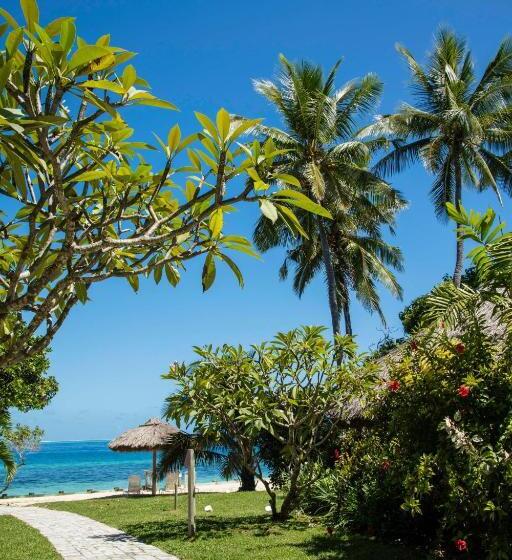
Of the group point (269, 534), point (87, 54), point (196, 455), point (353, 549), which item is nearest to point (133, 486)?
point (196, 455)

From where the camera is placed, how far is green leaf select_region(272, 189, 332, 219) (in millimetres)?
1671

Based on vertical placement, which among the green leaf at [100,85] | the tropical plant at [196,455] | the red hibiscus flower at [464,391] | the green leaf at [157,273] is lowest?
the tropical plant at [196,455]

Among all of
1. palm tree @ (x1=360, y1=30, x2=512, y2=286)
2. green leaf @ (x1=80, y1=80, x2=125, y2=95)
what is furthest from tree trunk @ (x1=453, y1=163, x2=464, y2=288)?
green leaf @ (x1=80, y1=80, x2=125, y2=95)

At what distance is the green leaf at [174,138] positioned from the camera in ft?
6.58

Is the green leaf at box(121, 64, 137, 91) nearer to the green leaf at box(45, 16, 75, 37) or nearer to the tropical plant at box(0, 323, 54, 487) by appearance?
the green leaf at box(45, 16, 75, 37)

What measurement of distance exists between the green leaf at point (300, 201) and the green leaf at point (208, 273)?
54cm

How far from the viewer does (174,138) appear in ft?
6.61

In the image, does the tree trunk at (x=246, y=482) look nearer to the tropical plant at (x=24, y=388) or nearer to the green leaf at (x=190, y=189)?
the tropical plant at (x=24, y=388)

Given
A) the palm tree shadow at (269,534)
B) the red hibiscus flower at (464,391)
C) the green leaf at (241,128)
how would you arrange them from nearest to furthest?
1. the green leaf at (241,128)
2. the red hibiscus flower at (464,391)
3. the palm tree shadow at (269,534)

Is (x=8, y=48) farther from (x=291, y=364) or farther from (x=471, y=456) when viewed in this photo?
(x=291, y=364)

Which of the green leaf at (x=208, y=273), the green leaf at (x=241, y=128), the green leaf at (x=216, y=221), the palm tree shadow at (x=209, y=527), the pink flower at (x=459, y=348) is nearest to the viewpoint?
the green leaf at (x=241, y=128)

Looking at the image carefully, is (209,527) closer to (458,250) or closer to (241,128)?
(241,128)

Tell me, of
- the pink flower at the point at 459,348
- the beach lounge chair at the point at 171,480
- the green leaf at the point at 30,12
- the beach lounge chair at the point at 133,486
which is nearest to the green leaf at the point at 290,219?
the green leaf at the point at 30,12

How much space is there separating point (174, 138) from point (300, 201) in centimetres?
56
